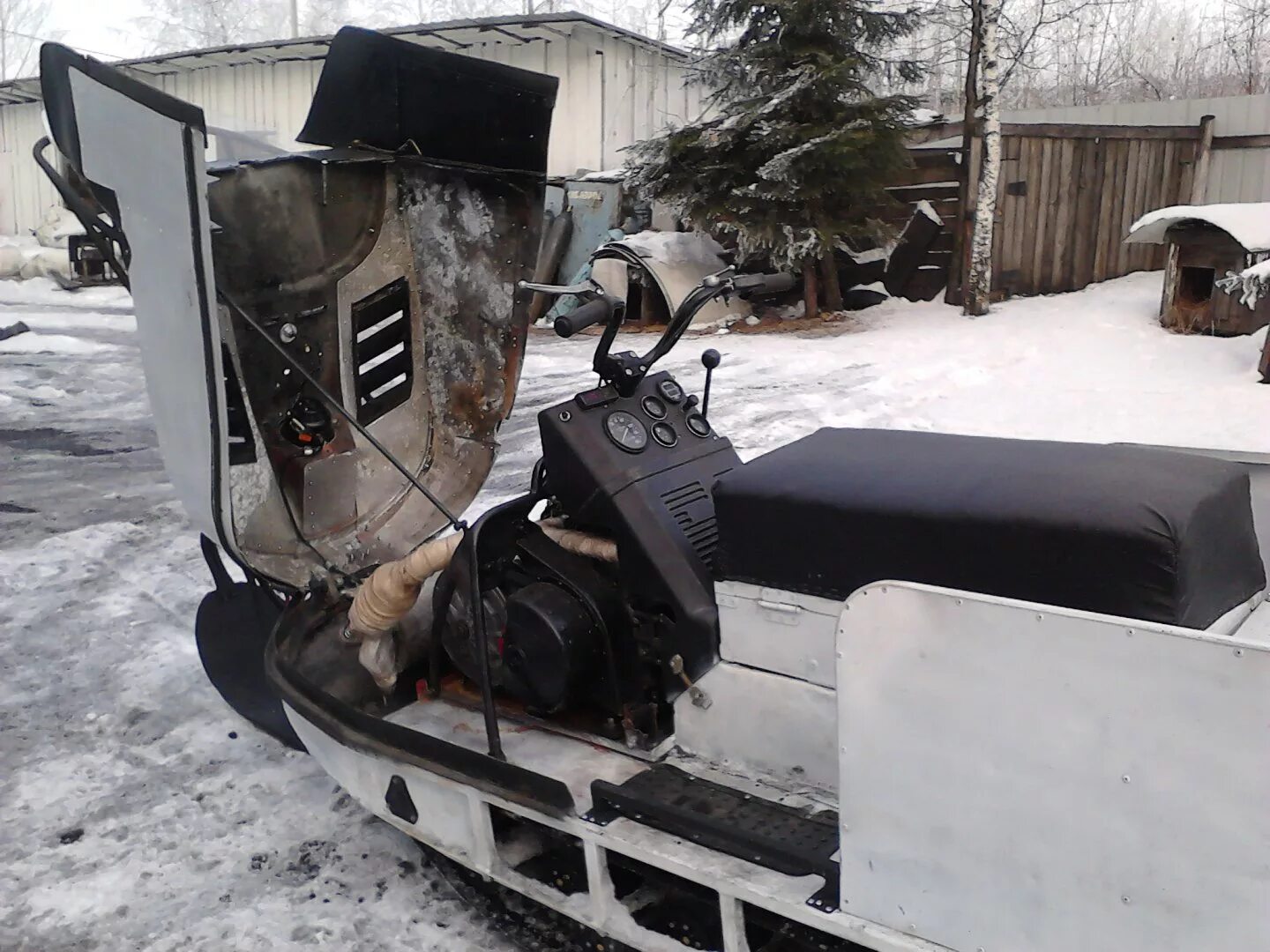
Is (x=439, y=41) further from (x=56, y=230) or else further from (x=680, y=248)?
(x=56, y=230)

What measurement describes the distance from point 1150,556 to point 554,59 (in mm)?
15449

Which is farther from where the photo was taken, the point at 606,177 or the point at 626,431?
the point at 606,177

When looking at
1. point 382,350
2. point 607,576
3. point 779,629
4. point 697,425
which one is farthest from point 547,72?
point 779,629

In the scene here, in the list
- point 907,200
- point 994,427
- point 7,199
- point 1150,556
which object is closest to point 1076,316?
point 907,200

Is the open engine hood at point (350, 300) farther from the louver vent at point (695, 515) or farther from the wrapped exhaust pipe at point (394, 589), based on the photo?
the louver vent at point (695, 515)

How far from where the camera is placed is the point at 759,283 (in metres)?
2.92

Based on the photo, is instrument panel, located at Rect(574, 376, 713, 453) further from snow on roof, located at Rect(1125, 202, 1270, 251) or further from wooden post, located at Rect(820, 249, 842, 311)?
wooden post, located at Rect(820, 249, 842, 311)

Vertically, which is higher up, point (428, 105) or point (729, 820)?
point (428, 105)

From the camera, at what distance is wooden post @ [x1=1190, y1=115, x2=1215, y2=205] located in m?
11.7

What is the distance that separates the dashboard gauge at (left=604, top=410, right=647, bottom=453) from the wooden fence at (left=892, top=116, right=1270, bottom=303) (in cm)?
858

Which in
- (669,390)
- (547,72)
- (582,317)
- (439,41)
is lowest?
(669,390)

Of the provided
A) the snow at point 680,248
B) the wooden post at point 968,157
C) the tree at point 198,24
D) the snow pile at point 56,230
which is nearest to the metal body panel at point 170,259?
the snow at point 680,248

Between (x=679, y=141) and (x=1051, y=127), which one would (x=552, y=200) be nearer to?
(x=679, y=141)

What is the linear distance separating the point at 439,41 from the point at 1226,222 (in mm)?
11657
